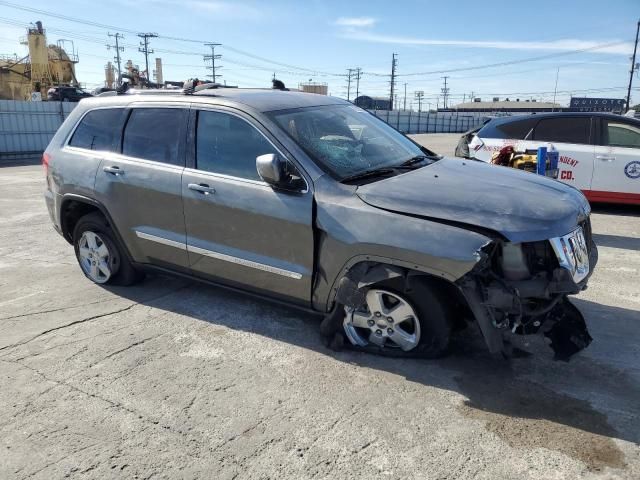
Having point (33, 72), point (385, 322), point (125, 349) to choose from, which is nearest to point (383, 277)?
point (385, 322)

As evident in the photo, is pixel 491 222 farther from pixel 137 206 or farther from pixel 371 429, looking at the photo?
pixel 137 206

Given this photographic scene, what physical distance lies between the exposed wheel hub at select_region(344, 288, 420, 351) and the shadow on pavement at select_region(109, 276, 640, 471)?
13 centimetres

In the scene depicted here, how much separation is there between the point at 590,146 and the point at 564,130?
479mm

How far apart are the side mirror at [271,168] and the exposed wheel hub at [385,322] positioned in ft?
3.28

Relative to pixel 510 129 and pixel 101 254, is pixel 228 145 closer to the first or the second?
pixel 101 254

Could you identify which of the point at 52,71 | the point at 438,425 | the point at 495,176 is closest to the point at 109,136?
the point at 495,176

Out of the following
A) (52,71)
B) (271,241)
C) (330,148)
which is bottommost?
(271,241)

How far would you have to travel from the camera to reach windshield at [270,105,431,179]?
149 inches

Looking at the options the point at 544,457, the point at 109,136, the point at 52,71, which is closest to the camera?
the point at 544,457

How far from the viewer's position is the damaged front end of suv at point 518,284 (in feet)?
9.98

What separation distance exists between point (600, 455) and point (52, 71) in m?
41.8

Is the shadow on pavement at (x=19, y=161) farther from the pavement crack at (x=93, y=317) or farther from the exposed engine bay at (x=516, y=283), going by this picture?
the exposed engine bay at (x=516, y=283)

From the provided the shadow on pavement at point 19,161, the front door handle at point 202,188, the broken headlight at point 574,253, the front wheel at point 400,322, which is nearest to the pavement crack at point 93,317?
the front door handle at point 202,188

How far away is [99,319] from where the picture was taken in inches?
173
